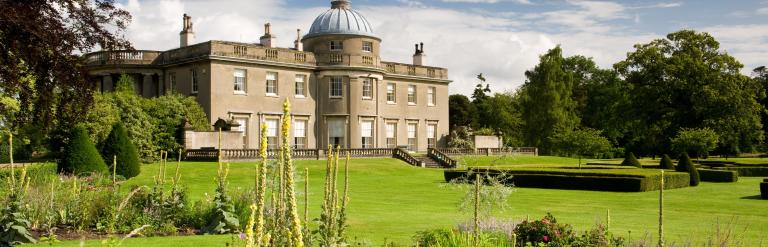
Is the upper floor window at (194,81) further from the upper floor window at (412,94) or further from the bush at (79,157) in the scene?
the bush at (79,157)

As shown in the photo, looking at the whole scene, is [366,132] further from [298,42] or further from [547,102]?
[547,102]

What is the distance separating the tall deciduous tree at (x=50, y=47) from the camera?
1398cm

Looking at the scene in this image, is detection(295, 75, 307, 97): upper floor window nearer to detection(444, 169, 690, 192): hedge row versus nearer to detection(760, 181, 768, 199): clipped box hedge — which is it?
detection(444, 169, 690, 192): hedge row

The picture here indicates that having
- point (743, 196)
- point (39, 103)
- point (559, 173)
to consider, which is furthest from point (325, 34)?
point (39, 103)

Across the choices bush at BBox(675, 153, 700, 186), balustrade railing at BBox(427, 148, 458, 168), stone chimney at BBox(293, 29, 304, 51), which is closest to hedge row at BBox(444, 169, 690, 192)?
bush at BBox(675, 153, 700, 186)

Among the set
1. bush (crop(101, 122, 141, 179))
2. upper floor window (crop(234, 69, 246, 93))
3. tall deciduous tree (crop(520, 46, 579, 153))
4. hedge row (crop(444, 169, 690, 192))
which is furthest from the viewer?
tall deciduous tree (crop(520, 46, 579, 153))

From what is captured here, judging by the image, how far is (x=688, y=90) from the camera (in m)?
52.0

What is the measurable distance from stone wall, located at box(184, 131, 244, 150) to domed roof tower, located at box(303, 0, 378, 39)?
9.87 metres

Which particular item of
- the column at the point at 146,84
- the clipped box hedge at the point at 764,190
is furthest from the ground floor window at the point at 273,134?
the clipped box hedge at the point at 764,190

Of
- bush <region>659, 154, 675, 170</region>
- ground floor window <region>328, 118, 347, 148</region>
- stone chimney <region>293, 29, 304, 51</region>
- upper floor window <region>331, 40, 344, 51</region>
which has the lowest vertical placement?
bush <region>659, 154, 675, 170</region>

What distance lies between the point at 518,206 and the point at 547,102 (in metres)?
42.0

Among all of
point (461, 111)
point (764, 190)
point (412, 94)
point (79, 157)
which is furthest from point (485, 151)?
point (79, 157)

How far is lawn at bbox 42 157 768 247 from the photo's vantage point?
13562 mm

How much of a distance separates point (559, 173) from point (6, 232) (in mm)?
21763
